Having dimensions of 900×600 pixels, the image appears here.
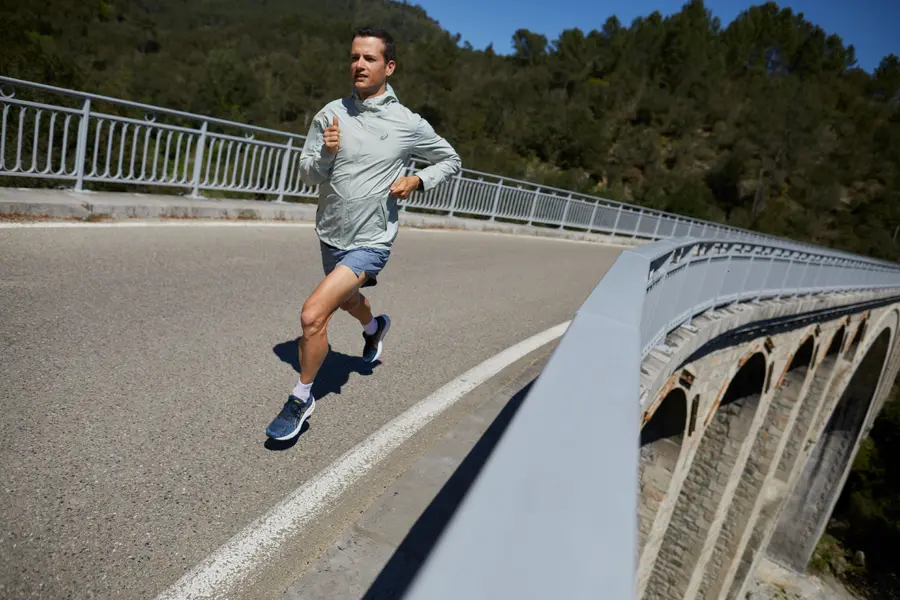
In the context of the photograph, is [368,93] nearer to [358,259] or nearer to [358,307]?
[358,259]

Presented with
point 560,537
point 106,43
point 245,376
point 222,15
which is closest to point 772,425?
point 245,376

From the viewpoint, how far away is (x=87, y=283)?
5.27 meters

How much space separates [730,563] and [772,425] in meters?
4.29

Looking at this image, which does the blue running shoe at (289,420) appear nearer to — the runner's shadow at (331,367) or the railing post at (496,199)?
the runner's shadow at (331,367)

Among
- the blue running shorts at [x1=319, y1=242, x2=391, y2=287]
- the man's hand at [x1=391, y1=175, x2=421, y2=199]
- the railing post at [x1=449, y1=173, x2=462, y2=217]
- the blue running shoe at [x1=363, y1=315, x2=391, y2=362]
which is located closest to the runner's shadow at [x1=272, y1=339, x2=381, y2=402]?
the blue running shoe at [x1=363, y1=315, x2=391, y2=362]

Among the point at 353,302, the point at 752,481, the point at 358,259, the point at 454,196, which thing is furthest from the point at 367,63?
the point at 752,481

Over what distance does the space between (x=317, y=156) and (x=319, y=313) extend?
831mm

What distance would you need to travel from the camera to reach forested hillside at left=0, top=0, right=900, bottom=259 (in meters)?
53.4

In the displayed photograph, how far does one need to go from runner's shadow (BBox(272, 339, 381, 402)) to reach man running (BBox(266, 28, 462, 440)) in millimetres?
805

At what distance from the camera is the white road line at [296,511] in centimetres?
236

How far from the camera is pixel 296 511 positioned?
292cm

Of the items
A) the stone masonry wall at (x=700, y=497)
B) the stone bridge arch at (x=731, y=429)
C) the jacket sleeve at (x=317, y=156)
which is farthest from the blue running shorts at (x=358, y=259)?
the stone masonry wall at (x=700, y=497)

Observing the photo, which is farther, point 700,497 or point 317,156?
point 700,497

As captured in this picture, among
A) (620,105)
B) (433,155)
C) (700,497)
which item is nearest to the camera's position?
(433,155)
